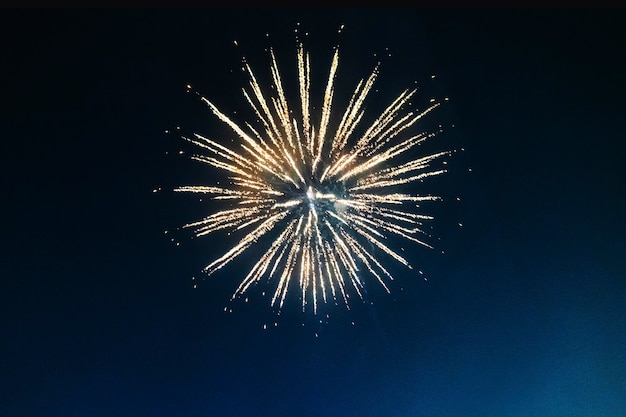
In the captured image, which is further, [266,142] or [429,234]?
[429,234]

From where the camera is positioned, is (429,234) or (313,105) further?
(429,234)

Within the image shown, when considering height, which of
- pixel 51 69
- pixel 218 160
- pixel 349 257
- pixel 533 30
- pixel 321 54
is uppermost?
pixel 533 30

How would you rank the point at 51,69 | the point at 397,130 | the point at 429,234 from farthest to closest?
the point at 429,234, the point at 397,130, the point at 51,69

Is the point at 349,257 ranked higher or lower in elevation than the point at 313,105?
lower

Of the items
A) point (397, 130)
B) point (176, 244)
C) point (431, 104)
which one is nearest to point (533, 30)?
point (431, 104)

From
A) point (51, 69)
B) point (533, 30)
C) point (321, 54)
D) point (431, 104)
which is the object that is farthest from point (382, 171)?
point (51, 69)

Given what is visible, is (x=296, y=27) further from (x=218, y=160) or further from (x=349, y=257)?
(x=349, y=257)

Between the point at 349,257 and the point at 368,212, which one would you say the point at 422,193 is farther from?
the point at 349,257

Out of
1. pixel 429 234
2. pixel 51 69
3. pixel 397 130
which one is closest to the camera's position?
pixel 51 69

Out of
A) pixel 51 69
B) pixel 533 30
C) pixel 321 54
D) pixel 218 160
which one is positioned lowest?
pixel 218 160
